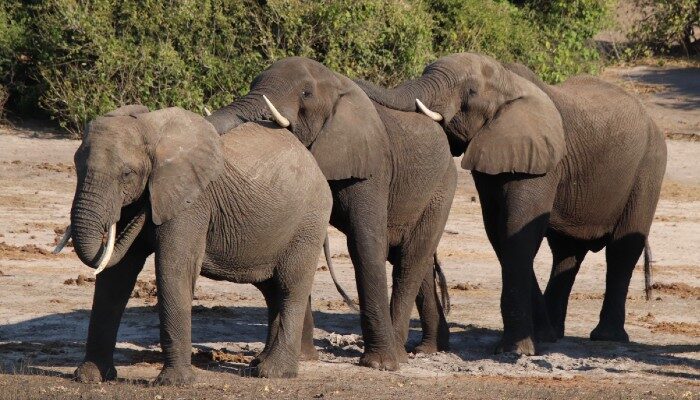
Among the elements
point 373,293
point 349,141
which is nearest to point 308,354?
point 373,293

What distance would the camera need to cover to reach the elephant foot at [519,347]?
10406 mm

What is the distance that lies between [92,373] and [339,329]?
320cm

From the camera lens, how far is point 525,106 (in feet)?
34.9

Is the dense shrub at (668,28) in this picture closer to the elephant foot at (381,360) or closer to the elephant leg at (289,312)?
the elephant foot at (381,360)

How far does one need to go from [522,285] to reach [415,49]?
9.40 metres

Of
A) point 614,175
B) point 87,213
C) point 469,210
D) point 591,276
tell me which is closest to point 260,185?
point 87,213

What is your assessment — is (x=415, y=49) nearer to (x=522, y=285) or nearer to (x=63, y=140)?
(x=63, y=140)

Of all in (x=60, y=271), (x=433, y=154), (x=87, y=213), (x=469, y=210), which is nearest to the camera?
(x=87, y=213)

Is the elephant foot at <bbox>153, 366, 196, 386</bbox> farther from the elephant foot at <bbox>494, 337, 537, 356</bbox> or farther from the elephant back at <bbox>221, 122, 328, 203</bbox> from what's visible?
the elephant foot at <bbox>494, 337, 537, 356</bbox>

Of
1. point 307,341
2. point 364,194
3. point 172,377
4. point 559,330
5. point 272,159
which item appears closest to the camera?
point 172,377

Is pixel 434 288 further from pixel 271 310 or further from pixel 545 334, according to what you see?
pixel 271 310

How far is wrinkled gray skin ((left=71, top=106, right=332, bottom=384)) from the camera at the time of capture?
7.98m

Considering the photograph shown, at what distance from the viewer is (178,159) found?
8.29m

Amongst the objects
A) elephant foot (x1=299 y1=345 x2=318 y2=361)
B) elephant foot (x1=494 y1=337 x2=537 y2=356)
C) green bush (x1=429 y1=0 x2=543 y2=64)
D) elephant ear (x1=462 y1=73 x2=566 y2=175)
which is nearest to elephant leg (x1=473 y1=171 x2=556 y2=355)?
elephant foot (x1=494 y1=337 x2=537 y2=356)
